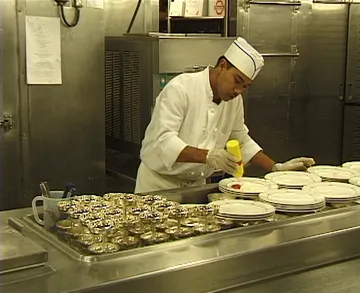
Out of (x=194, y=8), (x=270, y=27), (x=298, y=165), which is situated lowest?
(x=298, y=165)

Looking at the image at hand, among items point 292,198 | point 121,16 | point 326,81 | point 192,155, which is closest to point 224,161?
point 192,155

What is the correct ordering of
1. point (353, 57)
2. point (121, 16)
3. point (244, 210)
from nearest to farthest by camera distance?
point (244, 210)
point (121, 16)
point (353, 57)

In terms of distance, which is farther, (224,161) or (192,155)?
(192,155)

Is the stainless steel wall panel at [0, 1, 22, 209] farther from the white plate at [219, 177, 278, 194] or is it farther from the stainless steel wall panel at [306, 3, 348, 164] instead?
the stainless steel wall panel at [306, 3, 348, 164]

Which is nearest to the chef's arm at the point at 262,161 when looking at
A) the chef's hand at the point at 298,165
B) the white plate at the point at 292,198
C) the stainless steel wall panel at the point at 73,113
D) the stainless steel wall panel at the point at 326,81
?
the chef's hand at the point at 298,165

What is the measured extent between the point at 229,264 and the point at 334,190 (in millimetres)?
801

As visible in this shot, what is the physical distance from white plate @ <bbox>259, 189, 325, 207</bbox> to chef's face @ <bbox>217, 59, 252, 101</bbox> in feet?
2.23

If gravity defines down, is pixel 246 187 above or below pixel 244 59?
below

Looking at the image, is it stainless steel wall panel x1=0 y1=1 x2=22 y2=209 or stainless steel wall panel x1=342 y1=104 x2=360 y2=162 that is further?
stainless steel wall panel x1=342 y1=104 x2=360 y2=162

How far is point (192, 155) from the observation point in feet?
8.62

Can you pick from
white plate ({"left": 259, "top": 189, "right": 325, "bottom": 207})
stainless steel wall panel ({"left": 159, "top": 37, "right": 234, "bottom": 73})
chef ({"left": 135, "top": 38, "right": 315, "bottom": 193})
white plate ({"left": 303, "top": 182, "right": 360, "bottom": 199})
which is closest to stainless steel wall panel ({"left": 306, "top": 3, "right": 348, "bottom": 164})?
stainless steel wall panel ({"left": 159, "top": 37, "right": 234, "bottom": 73})

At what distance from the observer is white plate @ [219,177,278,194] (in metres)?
2.30

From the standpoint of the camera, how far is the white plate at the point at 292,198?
6.92ft

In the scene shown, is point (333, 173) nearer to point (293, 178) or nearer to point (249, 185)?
point (293, 178)
